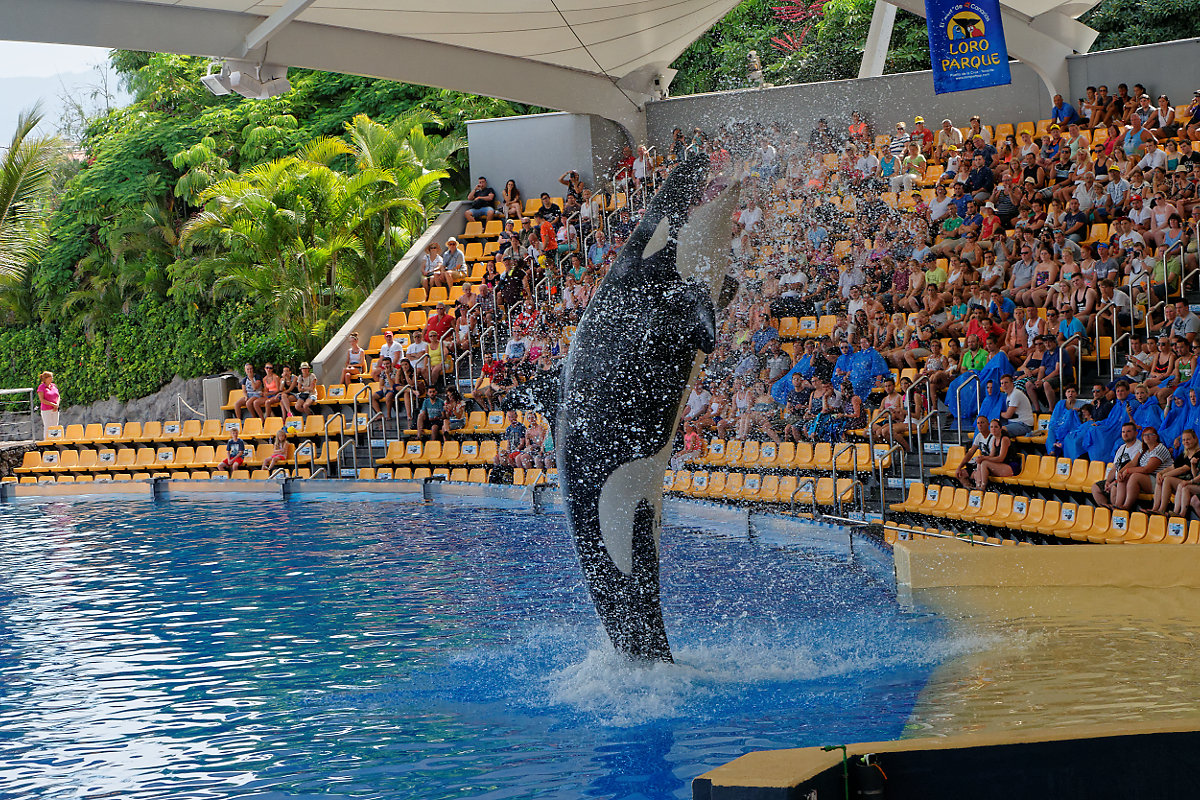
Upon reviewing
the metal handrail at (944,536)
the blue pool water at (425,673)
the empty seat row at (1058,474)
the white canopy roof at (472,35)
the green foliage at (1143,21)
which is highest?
the green foliage at (1143,21)

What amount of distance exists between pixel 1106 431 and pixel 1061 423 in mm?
513

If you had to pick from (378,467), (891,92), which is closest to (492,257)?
(378,467)

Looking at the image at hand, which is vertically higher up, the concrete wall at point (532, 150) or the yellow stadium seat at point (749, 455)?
the concrete wall at point (532, 150)

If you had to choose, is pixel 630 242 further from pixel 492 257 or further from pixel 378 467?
pixel 492 257

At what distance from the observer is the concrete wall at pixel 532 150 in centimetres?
2223

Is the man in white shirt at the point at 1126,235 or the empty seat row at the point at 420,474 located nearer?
the man in white shirt at the point at 1126,235

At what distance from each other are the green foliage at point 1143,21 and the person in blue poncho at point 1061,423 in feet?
57.6

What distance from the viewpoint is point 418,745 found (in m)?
5.93

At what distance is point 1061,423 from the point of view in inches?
427

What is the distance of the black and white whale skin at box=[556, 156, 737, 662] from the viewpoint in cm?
529

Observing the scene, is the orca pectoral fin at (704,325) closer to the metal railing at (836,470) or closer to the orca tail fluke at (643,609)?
the orca tail fluke at (643,609)

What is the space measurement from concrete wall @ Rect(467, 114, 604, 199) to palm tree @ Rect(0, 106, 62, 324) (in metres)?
8.51

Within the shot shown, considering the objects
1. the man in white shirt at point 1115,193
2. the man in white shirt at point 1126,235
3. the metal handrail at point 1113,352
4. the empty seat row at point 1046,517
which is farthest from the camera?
the man in white shirt at point 1115,193

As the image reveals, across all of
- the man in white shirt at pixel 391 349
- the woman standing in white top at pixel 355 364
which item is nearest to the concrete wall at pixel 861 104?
the man in white shirt at pixel 391 349
